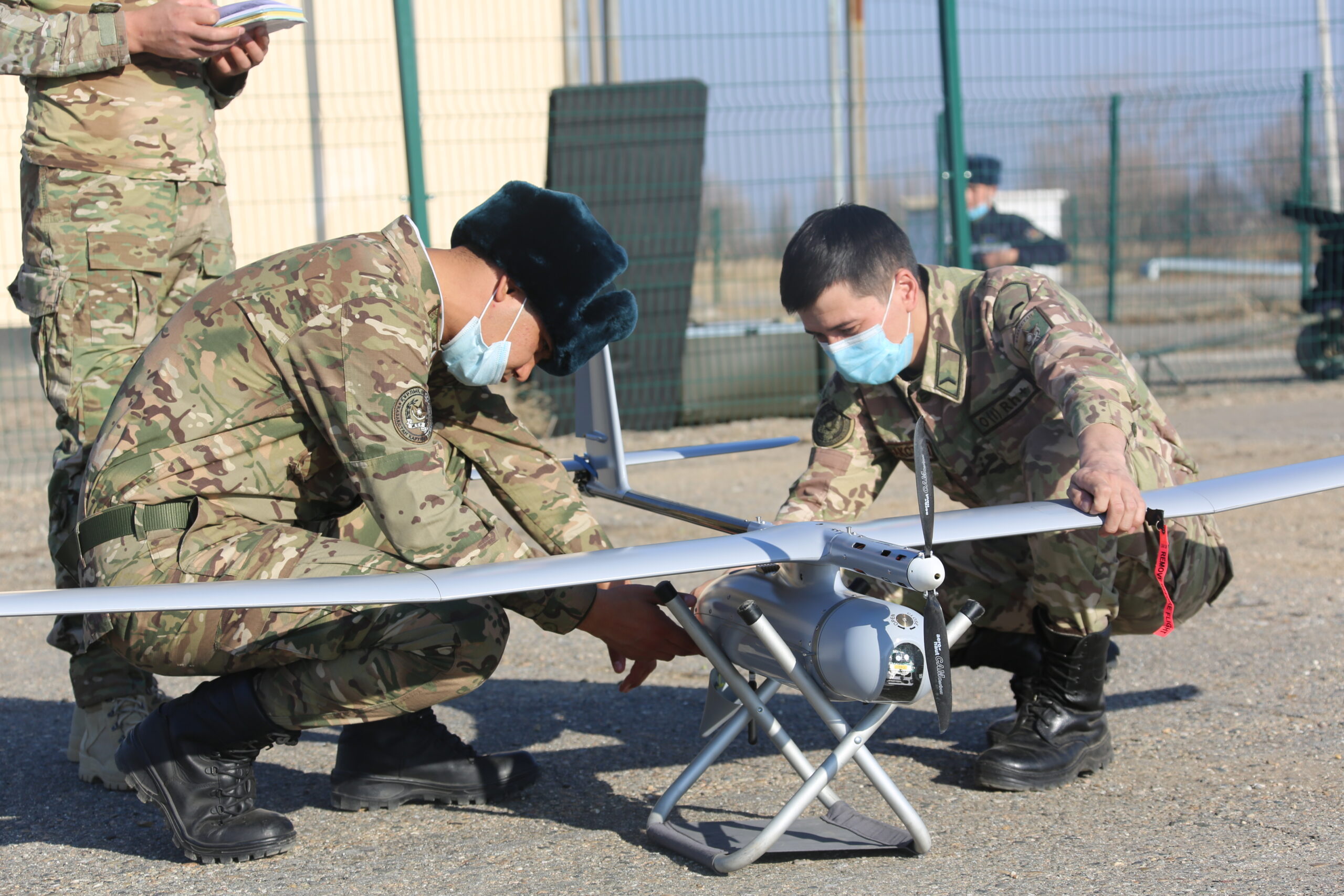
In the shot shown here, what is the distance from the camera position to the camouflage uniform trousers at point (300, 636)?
9.66 feet

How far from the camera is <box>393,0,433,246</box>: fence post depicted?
8.18 meters

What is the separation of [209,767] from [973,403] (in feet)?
A: 7.13

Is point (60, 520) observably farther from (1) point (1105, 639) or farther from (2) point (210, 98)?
(1) point (1105, 639)

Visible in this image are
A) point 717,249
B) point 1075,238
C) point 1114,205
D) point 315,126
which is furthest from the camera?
point 1075,238

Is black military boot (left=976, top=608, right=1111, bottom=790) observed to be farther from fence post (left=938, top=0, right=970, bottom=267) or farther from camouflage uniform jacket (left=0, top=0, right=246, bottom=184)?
fence post (left=938, top=0, right=970, bottom=267)

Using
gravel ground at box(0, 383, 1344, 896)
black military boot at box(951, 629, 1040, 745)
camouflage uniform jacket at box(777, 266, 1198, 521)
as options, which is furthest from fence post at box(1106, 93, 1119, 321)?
black military boot at box(951, 629, 1040, 745)

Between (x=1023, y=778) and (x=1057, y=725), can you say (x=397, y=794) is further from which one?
(x=1057, y=725)

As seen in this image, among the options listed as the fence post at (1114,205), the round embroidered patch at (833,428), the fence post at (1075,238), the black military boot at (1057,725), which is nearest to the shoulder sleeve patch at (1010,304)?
the round embroidered patch at (833,428)

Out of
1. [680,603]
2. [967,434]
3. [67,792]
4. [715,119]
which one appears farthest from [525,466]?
[715,119]

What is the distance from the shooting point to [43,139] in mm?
3793

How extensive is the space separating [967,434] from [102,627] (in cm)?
228

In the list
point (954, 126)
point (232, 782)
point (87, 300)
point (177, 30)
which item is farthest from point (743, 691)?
point (954, 126)

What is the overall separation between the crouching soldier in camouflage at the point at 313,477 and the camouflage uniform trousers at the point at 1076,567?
1.02 m

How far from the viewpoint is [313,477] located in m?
3.29
